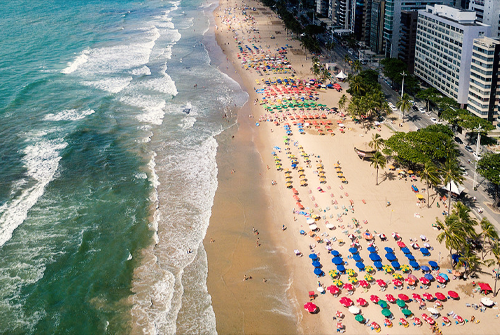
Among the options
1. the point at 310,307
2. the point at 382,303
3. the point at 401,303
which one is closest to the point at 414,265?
the point at 401,303

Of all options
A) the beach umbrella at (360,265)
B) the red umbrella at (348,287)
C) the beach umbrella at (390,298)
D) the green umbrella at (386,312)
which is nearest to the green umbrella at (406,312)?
the green umbrella at (386,312)

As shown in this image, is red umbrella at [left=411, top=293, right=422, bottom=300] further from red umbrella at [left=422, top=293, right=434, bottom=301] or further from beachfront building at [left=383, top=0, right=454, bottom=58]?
beachfront building at [left=383, top=0, right=454, bottom=58]

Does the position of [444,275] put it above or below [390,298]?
above

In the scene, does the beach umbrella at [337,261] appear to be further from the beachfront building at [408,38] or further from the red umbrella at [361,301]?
the beachfront building at [408,38]

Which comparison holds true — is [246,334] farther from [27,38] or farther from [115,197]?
[27,38]

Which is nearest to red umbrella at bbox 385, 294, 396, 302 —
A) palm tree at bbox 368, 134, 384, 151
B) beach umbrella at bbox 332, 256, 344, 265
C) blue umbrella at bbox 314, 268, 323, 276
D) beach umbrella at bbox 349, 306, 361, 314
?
beach umbrella at bbox 349, 306, 361, 314

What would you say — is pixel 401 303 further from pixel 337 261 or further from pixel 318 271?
pixel 318 271
